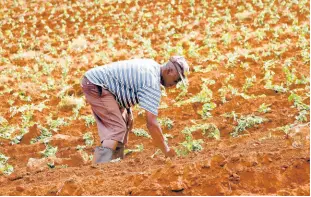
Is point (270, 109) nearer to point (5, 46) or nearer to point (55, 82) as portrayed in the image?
point (55, 82)

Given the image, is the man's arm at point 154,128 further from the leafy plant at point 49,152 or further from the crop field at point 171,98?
the leafy plant at point 49,152

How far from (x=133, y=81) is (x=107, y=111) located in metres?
0.46

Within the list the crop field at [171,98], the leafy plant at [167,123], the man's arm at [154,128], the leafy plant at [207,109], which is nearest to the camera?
the crop field at [171,98]

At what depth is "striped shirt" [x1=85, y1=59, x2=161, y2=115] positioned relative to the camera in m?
4.05

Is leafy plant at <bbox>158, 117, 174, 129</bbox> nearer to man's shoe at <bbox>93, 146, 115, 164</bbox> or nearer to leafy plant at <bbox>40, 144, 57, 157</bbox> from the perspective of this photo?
leafy plant at <bbox>40, 144, 57, 157</bbox>

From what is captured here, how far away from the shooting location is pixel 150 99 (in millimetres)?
4031

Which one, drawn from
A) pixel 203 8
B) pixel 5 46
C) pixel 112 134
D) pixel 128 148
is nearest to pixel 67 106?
pixel 128 148

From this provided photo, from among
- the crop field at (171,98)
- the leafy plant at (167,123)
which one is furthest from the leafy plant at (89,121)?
the leafy plant at (167,123)

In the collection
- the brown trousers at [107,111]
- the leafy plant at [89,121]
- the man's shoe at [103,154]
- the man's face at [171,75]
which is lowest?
the leafy plant at [89,121]

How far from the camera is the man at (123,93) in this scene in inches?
159

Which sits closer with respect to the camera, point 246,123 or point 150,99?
point 150,99

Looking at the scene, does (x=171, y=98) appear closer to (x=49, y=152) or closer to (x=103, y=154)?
(x=49, y=152)

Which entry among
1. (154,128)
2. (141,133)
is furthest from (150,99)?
(141,133)

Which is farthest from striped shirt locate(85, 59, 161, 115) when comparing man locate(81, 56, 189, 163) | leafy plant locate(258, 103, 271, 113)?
leafy plant locate(258, 103, 271, 113)
